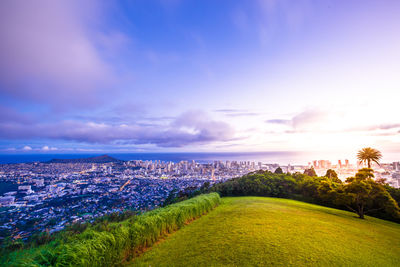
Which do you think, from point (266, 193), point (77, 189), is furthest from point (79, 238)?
point (266, 193)

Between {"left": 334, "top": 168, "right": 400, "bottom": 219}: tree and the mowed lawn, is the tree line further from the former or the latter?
the mowed lawn

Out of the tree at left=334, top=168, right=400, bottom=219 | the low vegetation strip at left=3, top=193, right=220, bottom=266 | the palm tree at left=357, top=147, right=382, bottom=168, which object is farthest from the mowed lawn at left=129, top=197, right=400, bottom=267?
the palm tree at left=357, top=147, right=382, bottom=168

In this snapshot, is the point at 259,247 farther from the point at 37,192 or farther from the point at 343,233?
the point at 37,192

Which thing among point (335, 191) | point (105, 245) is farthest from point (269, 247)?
point (335, 191)

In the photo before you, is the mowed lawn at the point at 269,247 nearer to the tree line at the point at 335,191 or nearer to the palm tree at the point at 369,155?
the tree line at the point at 335,191

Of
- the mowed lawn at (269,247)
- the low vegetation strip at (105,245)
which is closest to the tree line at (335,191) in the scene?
the mowed lawn at (269,247)
